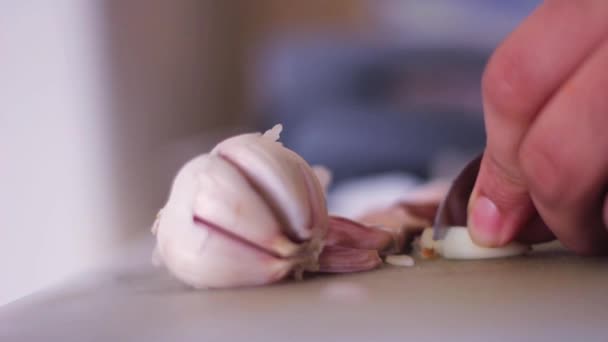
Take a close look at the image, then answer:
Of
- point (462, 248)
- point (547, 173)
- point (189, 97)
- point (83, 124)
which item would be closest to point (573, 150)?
point (547, 173)

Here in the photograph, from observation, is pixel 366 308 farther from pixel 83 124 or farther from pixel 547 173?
pixel 83 124

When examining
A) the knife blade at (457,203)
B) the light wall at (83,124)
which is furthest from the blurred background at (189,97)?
the knife blade at (457,203)

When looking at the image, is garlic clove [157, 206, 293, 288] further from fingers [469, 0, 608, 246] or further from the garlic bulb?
fingers [469, 0, 608, 246]

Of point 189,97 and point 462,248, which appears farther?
point 189,97

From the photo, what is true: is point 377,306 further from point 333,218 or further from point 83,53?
point 83,53

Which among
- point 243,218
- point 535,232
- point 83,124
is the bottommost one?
point 535,232

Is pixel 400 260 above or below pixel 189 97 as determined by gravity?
below

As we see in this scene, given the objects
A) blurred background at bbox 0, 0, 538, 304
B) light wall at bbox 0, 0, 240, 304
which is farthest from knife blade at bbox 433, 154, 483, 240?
light wall at bbox 0, 0, 240, 304
